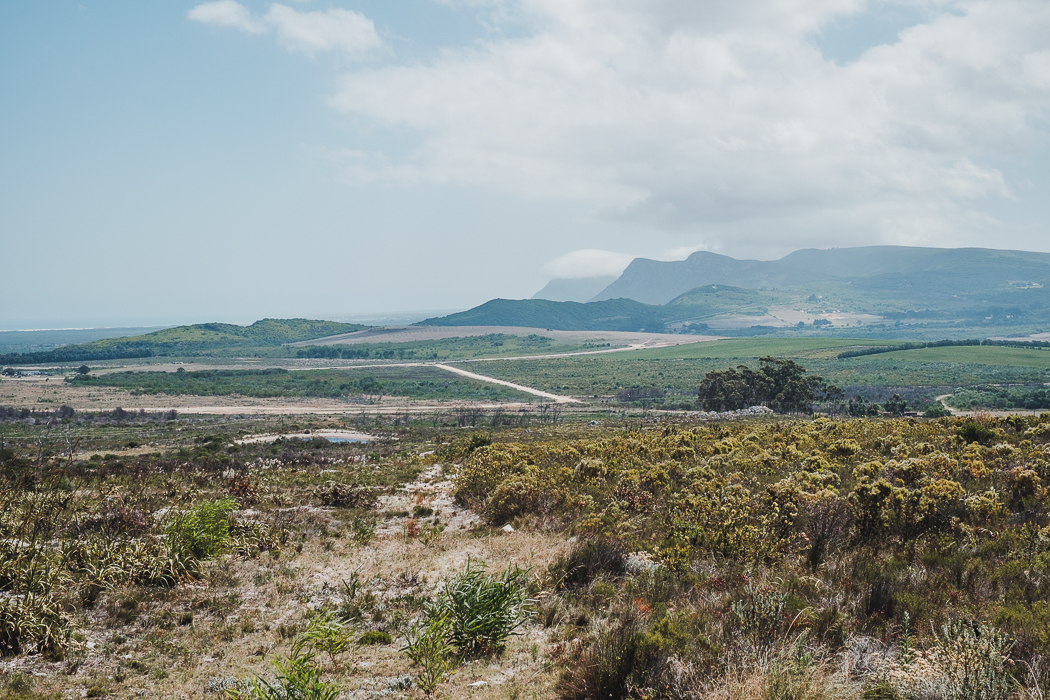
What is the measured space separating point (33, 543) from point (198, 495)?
27.3 feet

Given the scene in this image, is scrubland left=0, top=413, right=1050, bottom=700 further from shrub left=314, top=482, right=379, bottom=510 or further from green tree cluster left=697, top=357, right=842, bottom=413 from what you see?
green tree cluster left=697, top=357, right=842, bottom=413

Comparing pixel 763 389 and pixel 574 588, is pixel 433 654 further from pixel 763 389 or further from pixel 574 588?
pixel 763 389

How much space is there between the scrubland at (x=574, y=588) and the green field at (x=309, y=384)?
247ft

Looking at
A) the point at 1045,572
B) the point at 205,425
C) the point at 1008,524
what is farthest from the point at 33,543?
the point at 205,425

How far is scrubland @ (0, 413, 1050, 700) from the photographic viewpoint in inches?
230

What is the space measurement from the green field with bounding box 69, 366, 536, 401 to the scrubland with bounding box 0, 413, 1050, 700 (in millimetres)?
75427

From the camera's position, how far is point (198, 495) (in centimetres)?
1628

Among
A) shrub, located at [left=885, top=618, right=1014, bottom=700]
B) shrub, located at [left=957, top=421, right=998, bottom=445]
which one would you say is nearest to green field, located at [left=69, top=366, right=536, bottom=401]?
shrub, located at [left=957, top=421, right=998, bottom=445]

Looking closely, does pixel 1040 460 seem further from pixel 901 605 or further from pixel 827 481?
pixel 901 605

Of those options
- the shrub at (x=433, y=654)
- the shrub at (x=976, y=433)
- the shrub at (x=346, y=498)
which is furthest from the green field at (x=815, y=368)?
the shrub at (x=433, y=654)

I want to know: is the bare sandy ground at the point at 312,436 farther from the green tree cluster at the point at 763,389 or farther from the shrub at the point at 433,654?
the green tree cluster at the point at 763,389

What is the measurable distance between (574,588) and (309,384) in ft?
343

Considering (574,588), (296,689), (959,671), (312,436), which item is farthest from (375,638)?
(312,436)

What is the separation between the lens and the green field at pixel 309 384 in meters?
93.7
